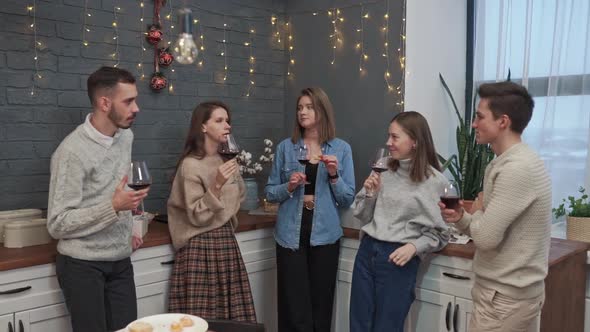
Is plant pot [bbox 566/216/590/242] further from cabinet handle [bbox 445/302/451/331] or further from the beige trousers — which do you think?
the beige trousers

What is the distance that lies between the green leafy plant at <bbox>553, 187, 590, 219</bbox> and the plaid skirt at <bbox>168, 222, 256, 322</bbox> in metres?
1.77

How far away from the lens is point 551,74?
123 inches

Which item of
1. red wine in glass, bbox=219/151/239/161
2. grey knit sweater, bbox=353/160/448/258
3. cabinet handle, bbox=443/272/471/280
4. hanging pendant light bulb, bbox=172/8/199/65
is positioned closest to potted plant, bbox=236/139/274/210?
red wine in glass, bbox=219/151/239/161

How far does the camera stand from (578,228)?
114 inches

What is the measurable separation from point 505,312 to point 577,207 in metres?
1.20

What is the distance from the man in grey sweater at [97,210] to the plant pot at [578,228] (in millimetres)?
2203

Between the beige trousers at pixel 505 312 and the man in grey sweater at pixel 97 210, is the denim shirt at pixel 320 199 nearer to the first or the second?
the man in grey sweater at pixel 97 210

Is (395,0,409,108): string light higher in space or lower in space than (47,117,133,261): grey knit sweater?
higher

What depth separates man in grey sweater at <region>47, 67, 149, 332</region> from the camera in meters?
2.07

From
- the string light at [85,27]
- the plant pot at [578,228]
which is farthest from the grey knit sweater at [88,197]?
the plant pot at [578,228]

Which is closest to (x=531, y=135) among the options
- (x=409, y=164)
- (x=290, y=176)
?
(x=409, y=164)

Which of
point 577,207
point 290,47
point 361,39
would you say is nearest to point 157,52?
point 290,47

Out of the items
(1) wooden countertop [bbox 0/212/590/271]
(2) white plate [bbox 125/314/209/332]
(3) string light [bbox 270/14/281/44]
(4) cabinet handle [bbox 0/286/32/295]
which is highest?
(3) string light [bbox 270/14/281/44]

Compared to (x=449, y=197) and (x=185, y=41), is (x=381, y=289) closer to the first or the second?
(x=449, y=197)
